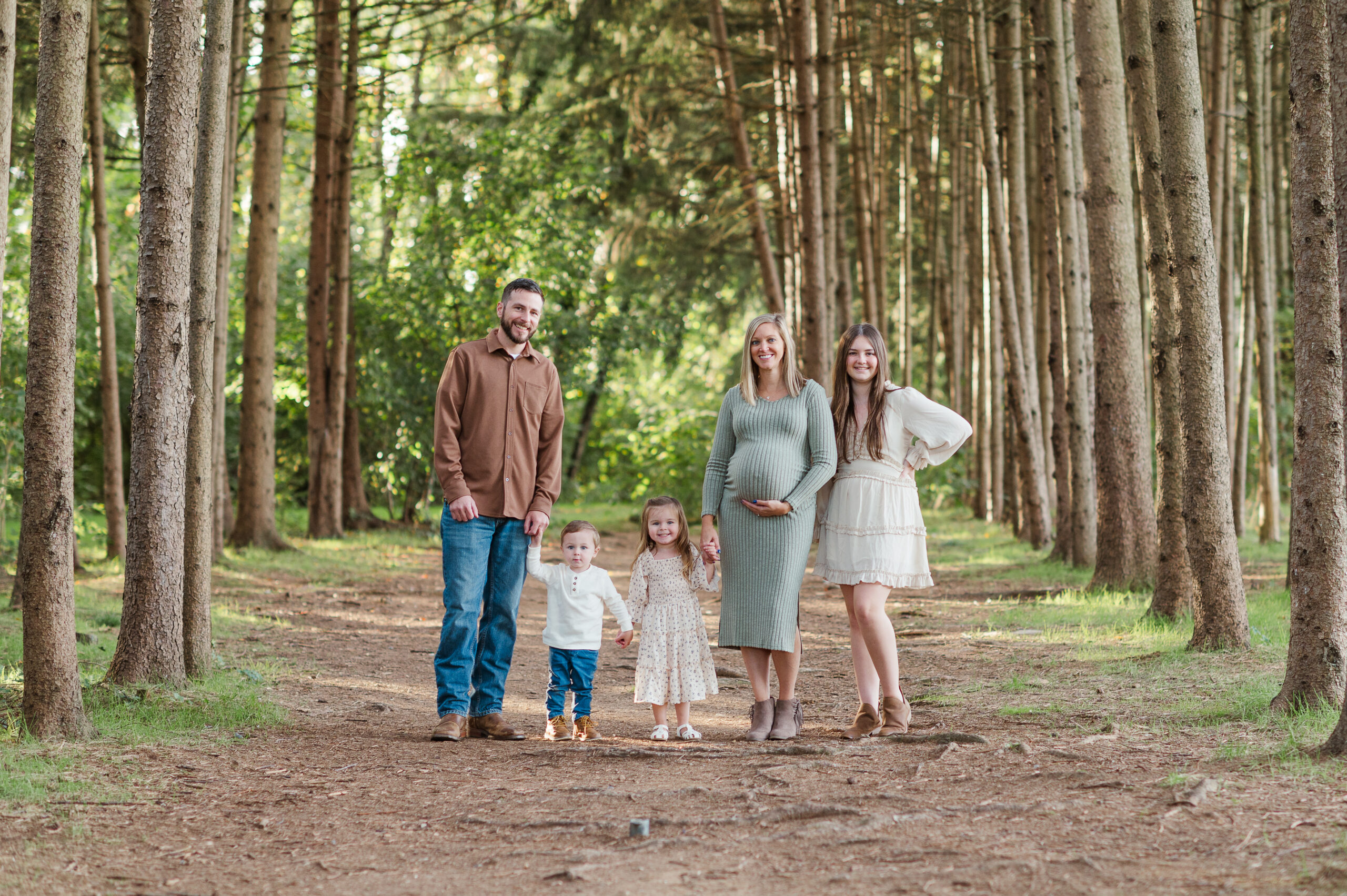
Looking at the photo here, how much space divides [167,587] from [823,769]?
366 centimetres

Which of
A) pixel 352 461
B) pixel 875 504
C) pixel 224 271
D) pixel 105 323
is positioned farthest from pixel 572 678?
pixel 352 461

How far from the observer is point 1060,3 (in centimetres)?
1261

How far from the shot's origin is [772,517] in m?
5.18

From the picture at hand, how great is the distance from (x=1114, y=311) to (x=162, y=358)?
7.00 m

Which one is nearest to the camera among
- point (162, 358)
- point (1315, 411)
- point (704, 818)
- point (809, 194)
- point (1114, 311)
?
point (704, 818)

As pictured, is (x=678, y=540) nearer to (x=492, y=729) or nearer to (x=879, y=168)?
(x=492, y=729)

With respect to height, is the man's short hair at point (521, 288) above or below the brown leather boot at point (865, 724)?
above

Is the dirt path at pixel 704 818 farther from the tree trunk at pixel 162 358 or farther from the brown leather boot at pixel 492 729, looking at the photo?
the tree trunk at pixel 162 358

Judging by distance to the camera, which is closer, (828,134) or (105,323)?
(105,323)

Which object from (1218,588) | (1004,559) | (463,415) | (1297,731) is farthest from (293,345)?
(1297,731)

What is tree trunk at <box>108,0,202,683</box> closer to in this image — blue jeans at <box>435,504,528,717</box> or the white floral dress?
blue jeans at <box>435,504,528,717</box>

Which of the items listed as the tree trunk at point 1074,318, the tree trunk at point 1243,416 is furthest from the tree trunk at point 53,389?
the tree trunk at point 1243,416

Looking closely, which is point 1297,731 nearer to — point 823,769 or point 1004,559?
point 823,769

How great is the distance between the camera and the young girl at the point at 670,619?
5.28m
